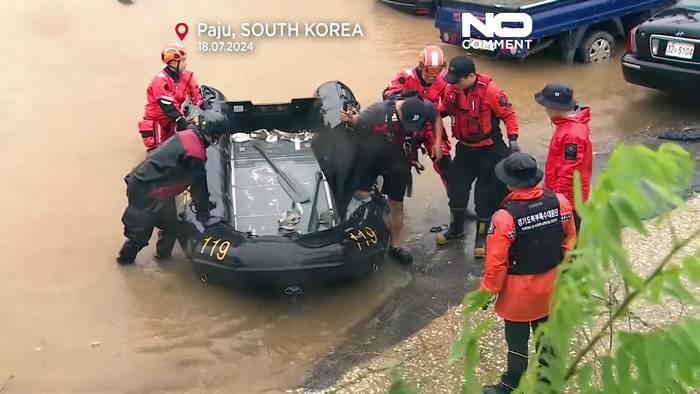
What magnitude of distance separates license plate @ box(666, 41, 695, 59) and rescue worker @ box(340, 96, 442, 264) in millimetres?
3869

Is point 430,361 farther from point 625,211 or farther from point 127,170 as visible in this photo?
point 127,170

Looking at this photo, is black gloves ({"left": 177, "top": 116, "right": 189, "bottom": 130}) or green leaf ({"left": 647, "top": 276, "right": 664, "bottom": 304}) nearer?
green leaf ({"left": 647, "top": 276, "right": 664, "bottom": 304})

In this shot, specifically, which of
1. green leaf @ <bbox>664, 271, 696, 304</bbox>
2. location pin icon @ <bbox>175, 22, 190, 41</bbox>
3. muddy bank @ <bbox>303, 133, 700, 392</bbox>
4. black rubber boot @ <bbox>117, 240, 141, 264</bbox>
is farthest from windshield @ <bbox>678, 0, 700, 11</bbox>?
green leaf @ <bbox>664, 271, 696, 304</bbox>

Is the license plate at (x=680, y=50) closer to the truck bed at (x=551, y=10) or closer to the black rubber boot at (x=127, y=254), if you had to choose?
the truck bed at (x=551, y=10)

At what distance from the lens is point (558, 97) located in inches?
189

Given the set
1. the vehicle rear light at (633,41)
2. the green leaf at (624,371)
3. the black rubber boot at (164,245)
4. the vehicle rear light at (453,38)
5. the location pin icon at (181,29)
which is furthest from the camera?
the location pin icon at (181,29)

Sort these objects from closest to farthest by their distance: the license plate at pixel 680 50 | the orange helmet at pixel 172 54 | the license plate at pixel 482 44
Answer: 1. the orange helmet at pixel 172 54
2. the license plate at pixel 680 50
3. the license plate at pixel 482 44

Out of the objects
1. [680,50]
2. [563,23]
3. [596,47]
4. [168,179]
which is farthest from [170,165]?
[596,47]

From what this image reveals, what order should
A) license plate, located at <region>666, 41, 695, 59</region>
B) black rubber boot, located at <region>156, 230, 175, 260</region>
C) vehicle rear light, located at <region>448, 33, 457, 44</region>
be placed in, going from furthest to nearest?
vehicle rear light, located at <region>448, 33, 457, 44</region> < license plate, located at <region>666, 41, 695, 59</region> < black rubber boot, located at <region>156, 230, 175, 260</region>

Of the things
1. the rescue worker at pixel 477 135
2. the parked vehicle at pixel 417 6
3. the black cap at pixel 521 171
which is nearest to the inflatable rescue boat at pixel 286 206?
the rescue worker at pixel 477 135

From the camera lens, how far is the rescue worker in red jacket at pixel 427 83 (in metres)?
5.89

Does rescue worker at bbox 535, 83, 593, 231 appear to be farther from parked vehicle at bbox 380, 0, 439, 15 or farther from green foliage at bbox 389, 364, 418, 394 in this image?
parked vehicle at bbox 380, 0, 439, 15

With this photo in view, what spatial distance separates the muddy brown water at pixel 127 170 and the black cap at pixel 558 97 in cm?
201

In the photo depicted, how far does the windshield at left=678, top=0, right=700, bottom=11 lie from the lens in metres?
8.41
